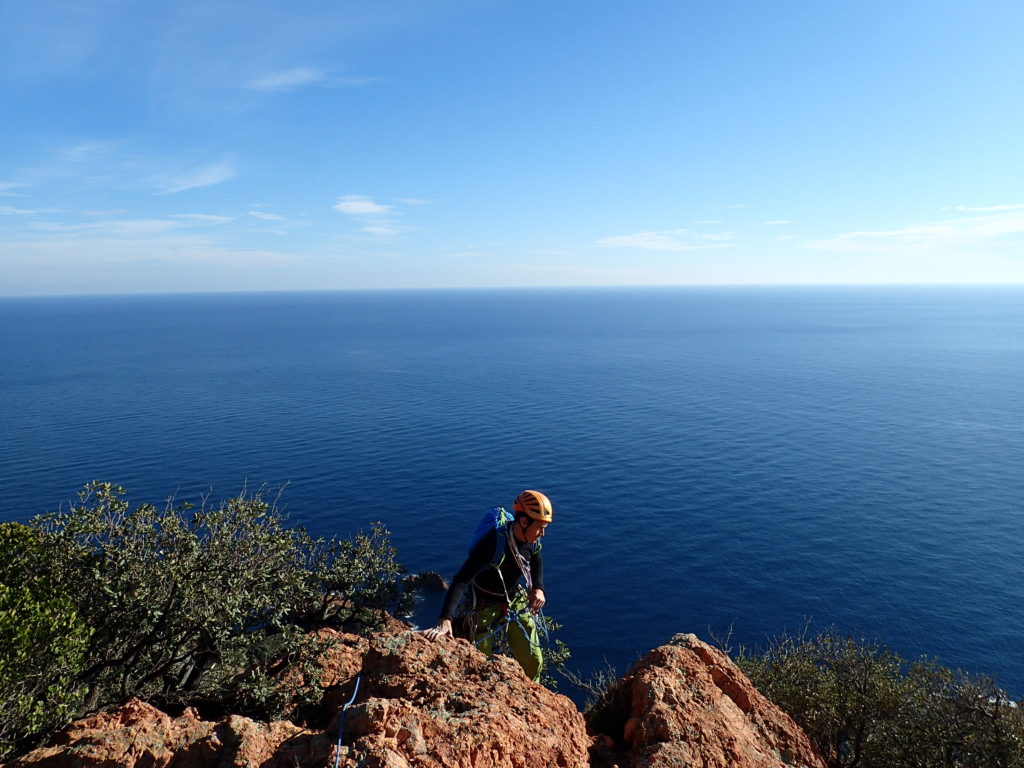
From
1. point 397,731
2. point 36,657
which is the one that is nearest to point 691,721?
point 397,731

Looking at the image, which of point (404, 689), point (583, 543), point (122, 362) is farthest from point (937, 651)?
point (122, 362)

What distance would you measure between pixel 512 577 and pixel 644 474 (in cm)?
6500

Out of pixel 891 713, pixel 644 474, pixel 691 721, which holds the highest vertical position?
pixel 691 721

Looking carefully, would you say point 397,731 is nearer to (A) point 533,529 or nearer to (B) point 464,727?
(B) point 464,727

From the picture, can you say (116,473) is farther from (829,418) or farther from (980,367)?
(980,367)

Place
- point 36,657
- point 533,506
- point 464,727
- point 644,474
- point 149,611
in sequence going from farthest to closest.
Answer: point 644,474, point 149,611, point 36,657, point 533,506, point 464,727

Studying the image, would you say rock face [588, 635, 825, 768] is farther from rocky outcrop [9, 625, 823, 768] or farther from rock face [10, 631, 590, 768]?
rock face [10, 631, 590, 768]

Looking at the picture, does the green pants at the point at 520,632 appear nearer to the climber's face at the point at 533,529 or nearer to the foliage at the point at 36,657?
the climber's face at the point at 533,529

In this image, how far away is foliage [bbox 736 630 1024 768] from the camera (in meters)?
13.9

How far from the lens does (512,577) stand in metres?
10.9

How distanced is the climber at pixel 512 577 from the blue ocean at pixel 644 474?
3389 centimetres

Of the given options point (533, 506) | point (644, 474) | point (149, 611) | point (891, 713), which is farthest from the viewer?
point (644, 474)

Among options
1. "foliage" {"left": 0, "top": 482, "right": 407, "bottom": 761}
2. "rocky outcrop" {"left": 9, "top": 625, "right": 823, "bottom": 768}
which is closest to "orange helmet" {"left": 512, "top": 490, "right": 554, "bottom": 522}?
"rocky outcrop" {"left": 9, "top": 625, "right": 823, "bottom": 768}

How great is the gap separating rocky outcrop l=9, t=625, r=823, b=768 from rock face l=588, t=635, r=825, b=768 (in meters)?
0.02
